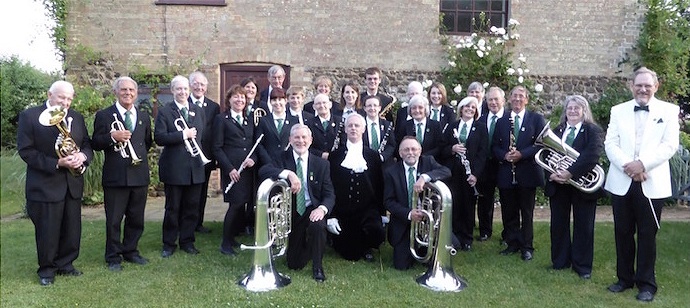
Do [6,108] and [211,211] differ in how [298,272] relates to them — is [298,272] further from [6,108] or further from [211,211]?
[6,108]

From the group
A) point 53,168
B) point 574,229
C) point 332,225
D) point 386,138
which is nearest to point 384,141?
point 386,138

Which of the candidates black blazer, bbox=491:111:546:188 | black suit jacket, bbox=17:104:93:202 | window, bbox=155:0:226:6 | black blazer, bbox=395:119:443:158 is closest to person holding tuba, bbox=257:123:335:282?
black blazer, bbox=395:119:443:158

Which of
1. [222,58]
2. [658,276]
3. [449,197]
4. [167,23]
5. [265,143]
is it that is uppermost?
[167,23]

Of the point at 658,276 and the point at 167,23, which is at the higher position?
the point at 167,23

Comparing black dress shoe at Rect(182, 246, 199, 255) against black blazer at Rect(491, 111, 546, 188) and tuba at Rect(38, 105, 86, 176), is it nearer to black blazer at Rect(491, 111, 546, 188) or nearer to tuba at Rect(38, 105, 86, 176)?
tuba at Rect(38, 105, 86, 176)

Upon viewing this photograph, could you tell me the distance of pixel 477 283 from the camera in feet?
16.8

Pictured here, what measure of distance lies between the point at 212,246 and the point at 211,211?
8.03ft

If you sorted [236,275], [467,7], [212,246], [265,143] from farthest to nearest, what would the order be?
[467,7] < [212,246] < [265,143] < [236,275]

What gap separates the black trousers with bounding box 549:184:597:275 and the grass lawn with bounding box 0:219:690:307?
152 mm

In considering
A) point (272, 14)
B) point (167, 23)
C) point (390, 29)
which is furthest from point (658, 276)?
point (167, 23)

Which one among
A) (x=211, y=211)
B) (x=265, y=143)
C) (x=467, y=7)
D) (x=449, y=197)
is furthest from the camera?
(x=467, y=7)

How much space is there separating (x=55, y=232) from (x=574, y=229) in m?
4.84

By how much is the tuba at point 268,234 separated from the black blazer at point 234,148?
3.18ft

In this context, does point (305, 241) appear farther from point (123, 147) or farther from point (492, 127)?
point (492, 127)
